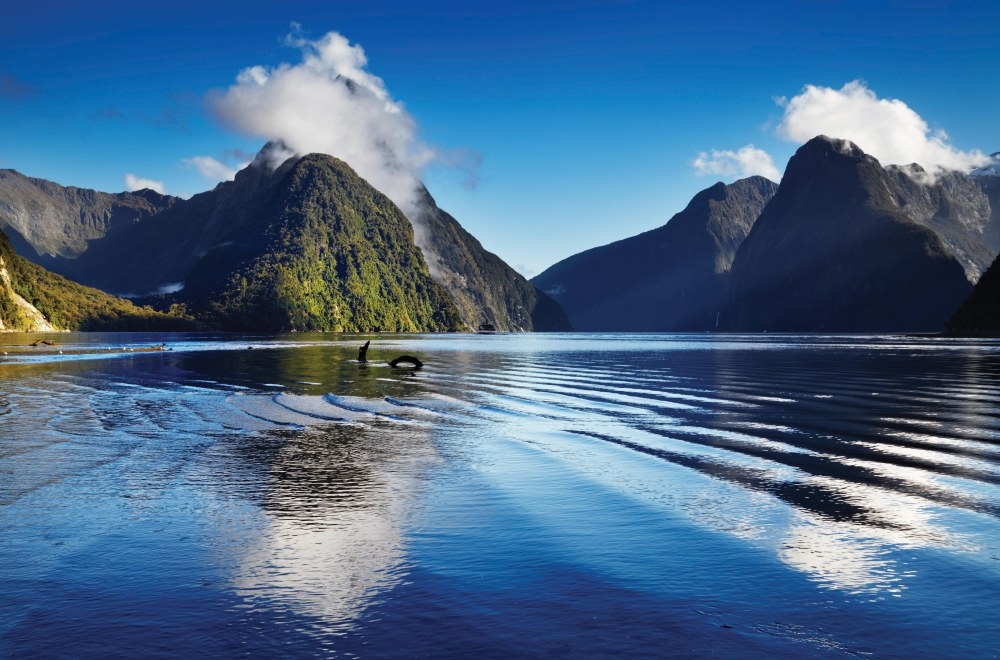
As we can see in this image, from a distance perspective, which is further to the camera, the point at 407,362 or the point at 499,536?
the point at 407,362

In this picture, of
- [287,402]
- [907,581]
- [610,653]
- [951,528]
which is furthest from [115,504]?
[287,402]

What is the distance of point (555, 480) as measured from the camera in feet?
65.5

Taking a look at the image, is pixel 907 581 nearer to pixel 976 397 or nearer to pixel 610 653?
pixel 610 653

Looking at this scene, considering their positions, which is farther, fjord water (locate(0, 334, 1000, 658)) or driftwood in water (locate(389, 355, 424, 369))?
driftwood in water (locate(389, 355, 424, 369))

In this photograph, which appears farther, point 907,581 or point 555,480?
point 555,480

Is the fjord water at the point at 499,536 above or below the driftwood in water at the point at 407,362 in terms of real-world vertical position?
below

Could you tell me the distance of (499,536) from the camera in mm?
14422

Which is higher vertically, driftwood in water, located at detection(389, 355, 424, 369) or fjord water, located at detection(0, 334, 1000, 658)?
driftwood in water, located at detection(389, 355, 424, 369)

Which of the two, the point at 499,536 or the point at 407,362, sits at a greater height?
the point at 407,362

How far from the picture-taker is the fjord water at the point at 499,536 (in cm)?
970

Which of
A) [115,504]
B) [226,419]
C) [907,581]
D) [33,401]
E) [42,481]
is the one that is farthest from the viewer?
[33,401]

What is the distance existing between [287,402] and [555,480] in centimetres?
2381

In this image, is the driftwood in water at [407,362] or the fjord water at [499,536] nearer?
the fjord water at [499,536]

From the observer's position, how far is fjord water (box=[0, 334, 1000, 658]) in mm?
9703
